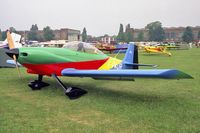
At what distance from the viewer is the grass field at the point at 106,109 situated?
445 cm

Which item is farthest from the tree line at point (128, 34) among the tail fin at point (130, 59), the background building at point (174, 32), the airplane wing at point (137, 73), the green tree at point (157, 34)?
the airplane wing at point (137, 73)

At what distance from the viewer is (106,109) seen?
5609 mm

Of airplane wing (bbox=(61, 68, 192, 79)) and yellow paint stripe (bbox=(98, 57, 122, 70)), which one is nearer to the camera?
airplane wing (bbox=(61, 68, 192, 79))

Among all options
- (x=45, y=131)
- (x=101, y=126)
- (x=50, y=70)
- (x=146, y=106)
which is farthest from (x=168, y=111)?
(x=50, y=70)

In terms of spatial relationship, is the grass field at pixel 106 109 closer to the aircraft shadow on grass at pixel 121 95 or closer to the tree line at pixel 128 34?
the aircraft shadow on grass at pixel 121 95

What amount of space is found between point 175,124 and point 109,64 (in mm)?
4563

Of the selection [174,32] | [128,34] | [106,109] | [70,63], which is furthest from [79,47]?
[174,32]

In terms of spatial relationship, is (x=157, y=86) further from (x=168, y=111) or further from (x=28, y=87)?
(x=28, y=87)

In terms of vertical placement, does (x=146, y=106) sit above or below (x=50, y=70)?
below

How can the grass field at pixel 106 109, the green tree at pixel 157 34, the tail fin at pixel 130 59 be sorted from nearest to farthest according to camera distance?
the grass field at pixel 106 109, the tail fin at pixel 130 59, the green tree at pixel 157 34

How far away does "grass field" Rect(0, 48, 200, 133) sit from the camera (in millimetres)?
4445

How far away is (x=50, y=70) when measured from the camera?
7395 mm

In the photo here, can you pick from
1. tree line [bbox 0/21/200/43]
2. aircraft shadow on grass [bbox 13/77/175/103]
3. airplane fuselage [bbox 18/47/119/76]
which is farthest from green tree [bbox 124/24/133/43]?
airplane fuselage [bbox 18/47/119/76]

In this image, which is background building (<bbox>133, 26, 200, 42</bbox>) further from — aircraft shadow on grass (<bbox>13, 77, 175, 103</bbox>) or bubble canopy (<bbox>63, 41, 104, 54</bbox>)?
aircraft shadow on grass (<bbox>13, 77, 175, 103</bbox>)
